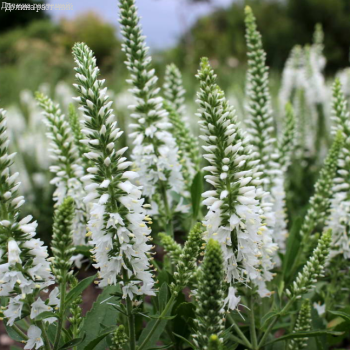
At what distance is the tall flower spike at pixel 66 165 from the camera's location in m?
2.92

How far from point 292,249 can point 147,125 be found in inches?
55.8

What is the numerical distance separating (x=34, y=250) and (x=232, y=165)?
3.38ft

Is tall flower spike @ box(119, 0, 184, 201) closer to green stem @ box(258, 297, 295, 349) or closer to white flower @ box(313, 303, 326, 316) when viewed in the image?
green stem @ box(258, 297, 295, 349)

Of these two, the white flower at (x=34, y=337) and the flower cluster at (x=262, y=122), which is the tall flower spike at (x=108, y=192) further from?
the flower cluster at (x=262, y=122)

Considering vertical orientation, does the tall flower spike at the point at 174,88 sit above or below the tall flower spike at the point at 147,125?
above

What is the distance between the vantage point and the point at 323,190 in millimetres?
3182

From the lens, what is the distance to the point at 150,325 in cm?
255

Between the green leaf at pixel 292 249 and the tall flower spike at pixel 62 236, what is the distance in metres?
1.73

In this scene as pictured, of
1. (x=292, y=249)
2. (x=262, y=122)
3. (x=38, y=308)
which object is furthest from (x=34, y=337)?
(x=262, y=122)

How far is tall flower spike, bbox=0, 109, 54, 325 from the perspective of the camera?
1987mm

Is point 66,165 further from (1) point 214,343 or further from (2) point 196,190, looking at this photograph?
(1) point 214,343

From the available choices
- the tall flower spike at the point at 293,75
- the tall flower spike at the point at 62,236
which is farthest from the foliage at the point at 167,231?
the tall flower spike at the point at 293,75

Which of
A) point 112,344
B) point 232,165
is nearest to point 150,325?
point 112,344

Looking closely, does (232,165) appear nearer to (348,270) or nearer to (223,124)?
(223,124)
